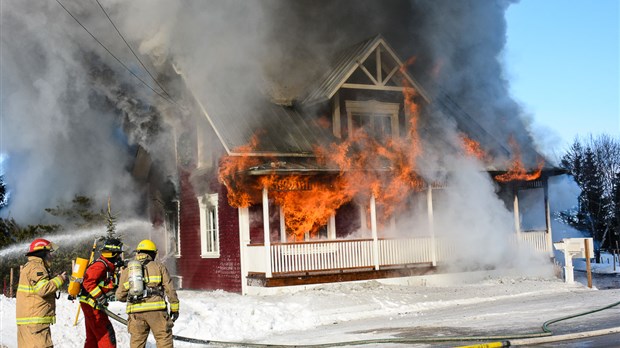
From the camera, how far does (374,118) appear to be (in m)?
21.1

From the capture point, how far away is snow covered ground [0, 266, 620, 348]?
1164 cm

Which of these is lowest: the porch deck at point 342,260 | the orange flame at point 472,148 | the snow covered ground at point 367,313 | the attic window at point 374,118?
the snow covered ground at point 367,313

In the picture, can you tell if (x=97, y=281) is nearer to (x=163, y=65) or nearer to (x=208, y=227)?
(x=208, y=227)

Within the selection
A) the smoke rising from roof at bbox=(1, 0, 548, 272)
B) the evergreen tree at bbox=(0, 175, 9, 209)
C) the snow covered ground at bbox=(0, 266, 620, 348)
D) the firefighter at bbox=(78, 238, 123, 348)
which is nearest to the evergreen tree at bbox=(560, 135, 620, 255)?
the smoke rising from roof at bbox=(1, 0, 548, 272)

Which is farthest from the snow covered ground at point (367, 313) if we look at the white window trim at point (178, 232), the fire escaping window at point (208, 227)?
the white window trim at point (178, 232)

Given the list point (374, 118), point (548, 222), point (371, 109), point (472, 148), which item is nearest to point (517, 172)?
point (472, 148)

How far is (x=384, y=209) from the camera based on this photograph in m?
20.4

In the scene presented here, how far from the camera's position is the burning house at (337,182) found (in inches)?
708

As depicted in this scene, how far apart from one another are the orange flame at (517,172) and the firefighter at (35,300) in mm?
15192

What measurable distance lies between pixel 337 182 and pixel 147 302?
35.4 feet

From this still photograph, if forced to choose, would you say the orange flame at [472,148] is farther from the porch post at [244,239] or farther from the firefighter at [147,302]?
the firefighter at [147,302]

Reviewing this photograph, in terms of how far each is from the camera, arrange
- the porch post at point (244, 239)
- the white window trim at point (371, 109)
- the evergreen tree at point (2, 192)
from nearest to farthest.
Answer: the porch post at point (244, 239) → the white window trim at point (371, 109) → the evergreen tree at point (2, 192)

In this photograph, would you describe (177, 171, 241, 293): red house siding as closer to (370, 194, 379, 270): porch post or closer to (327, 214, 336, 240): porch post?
A: (327, 214, 336, 240): porch post

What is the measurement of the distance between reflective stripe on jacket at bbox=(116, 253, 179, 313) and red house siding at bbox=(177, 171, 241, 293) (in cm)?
974
